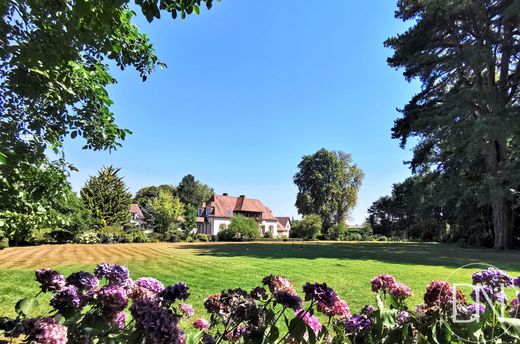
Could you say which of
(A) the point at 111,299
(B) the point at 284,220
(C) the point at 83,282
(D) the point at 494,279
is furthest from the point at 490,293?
(B) the point at 284,220

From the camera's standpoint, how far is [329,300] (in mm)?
2057

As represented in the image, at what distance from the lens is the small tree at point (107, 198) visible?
131ft

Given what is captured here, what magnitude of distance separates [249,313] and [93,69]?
10.1 ft

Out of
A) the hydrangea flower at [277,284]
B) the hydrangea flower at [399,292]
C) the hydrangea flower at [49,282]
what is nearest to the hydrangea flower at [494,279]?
the hydrangea flower at [399,292]

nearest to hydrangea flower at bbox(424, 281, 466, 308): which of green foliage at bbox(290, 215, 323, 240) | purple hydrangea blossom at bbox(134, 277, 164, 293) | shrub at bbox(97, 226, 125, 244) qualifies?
purple hydrangea blossom at bbox(134, 277, 164, 293)

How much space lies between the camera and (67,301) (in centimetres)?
200

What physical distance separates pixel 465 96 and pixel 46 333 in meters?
22.7

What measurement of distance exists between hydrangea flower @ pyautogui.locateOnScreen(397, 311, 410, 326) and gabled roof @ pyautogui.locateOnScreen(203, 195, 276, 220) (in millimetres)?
55120

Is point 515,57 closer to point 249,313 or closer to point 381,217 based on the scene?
point 249,313

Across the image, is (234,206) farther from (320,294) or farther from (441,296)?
(320,294)

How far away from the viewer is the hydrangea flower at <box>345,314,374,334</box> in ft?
7.59

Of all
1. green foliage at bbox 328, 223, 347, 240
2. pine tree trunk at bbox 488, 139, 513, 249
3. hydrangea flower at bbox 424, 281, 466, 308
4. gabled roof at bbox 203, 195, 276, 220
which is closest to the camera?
hydrangea flower at bbox 424, 281, 466, 308

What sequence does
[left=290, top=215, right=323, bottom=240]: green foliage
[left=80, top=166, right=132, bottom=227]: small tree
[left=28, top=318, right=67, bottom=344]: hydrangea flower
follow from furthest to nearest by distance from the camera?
1. [left=80, top=166, right=132, bottom=227]: small tree
2. [left=290, top=215, right=323, bottom=240]: green foliage
3. [left=28, top=318, right=67, bottom=344]: hydrangea flower

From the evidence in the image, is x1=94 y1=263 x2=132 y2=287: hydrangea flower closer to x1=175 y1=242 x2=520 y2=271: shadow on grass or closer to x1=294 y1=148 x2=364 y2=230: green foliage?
x1=175 y1=242 x2=520 y2=271: shadow on grass
